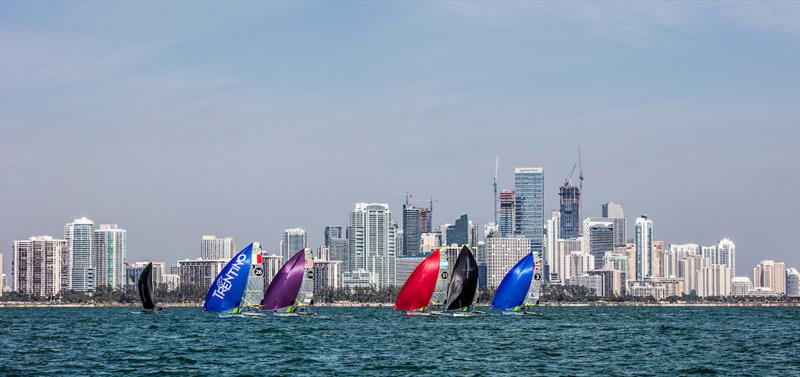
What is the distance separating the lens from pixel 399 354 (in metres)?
86.2

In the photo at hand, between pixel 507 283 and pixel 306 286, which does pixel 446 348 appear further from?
pixel 507 283

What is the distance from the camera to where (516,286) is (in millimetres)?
160125

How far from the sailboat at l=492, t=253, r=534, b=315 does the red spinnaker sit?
72.9ft

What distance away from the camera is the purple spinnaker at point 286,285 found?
139875 mm

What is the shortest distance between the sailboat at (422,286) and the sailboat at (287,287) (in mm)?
11805

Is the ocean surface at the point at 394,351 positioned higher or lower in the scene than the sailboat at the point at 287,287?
lower

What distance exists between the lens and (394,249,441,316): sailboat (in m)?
135

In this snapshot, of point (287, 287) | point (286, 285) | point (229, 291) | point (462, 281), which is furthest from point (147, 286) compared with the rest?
point (462, 281)

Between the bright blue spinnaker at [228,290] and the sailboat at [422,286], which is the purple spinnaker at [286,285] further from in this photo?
the sailboat at [422,286]

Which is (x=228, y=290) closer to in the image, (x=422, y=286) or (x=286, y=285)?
(x=286, y=285)

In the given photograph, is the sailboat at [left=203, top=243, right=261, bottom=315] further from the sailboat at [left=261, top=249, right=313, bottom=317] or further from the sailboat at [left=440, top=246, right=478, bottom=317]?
the sailboat at [left=440, top=246, right=478, bottom=317]

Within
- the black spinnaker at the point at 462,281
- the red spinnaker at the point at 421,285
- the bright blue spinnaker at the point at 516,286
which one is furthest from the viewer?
the bright blue spinnaker at the point at 516,286

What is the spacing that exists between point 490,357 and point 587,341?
23695 mm

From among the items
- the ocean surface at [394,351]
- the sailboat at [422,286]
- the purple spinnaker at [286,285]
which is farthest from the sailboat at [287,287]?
the ocean surface at [394,351]
